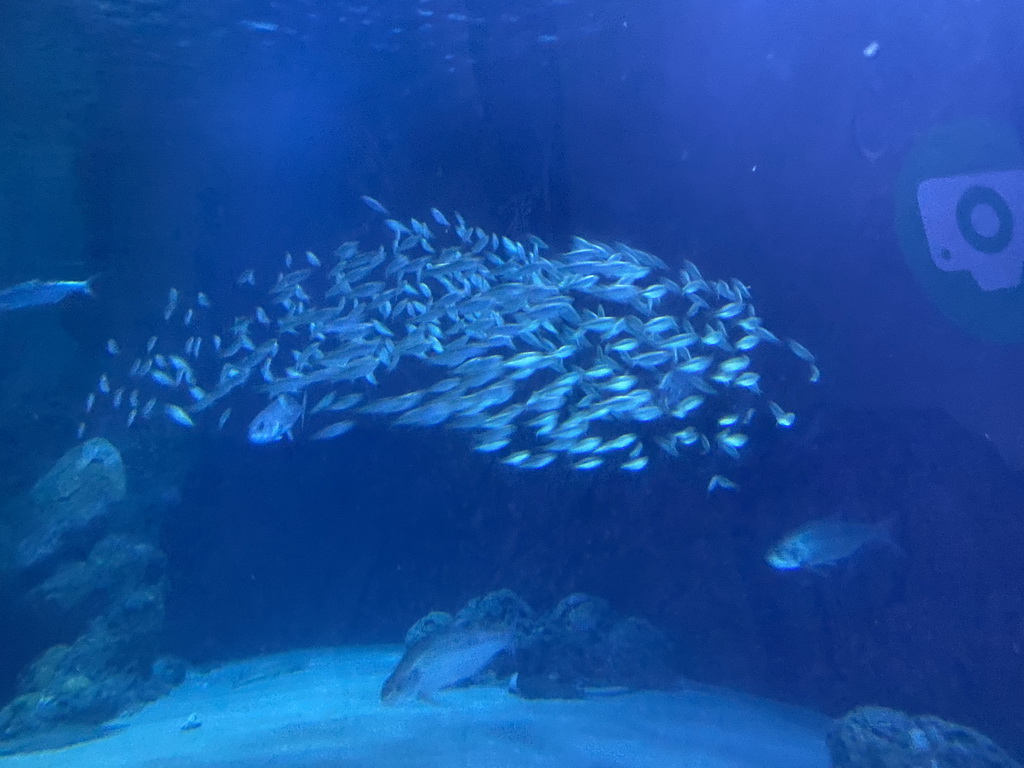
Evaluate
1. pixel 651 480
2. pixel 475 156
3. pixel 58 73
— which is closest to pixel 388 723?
pixel 651 480

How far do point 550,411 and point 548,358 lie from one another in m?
0.99

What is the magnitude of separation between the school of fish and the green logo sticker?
192cm

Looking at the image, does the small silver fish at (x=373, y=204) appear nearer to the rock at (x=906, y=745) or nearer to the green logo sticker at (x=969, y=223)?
Answer: the green logo sticker at (x=969, y=223)

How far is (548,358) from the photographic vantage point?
7.46 metres

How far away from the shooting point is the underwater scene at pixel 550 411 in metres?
7.36

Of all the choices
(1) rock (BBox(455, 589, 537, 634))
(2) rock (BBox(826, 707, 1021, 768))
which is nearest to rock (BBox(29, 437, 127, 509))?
(1) rock (BBox(455, 589, 537, 634))

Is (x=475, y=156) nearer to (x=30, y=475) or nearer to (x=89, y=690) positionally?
(x=30, y=475)

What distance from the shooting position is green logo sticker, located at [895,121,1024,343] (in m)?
7.75

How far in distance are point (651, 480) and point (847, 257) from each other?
4.09 m

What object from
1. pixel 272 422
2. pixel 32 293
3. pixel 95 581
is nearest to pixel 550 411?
pixel 272 422

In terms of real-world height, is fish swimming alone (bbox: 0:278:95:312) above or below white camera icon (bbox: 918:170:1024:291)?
below

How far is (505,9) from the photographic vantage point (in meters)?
11.0

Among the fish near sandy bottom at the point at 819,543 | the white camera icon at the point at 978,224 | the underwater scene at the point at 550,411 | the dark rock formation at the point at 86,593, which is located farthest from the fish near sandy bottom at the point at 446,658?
the white camera icon at the point at 978,224

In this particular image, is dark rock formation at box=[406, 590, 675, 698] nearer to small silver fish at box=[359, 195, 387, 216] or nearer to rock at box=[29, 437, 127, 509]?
rock at box=[29, 437, 127, 509]
